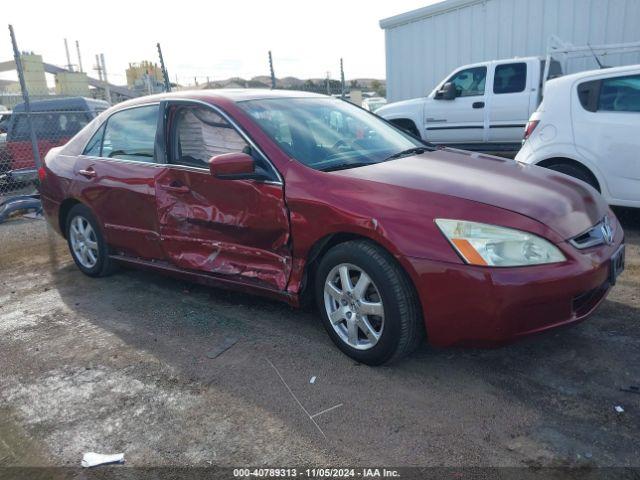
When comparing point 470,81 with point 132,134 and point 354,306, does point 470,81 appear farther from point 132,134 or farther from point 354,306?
point 354,306

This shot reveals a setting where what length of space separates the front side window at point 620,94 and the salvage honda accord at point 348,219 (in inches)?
91.4

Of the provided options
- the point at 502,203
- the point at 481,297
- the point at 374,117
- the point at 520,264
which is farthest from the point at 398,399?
the point at 374,117

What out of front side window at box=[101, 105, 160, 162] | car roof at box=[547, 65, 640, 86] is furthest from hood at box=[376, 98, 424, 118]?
front side window at box=[101, 105, 160, 162]

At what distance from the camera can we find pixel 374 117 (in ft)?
14.8

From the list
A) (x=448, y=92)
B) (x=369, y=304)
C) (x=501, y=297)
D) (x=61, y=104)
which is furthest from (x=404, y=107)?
(x=501, y=297)

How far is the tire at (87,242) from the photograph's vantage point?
4.85 m

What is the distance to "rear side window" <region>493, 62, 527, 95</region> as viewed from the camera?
9.30m

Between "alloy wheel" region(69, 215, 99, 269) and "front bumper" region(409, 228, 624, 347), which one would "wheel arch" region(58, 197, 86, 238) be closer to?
"alloy wheel" region(69, 215, 99, 269)

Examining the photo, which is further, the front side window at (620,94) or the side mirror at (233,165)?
the front side window at (620,94)

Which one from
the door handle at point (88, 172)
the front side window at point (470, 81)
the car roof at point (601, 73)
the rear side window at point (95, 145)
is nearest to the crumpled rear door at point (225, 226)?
the door handle at point (88, 172)

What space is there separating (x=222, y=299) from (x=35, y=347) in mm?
1345

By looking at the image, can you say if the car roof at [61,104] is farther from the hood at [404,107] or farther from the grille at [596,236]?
the grille at [596,236]

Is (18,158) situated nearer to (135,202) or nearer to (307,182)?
(135,202)

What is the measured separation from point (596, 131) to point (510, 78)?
173 inches
